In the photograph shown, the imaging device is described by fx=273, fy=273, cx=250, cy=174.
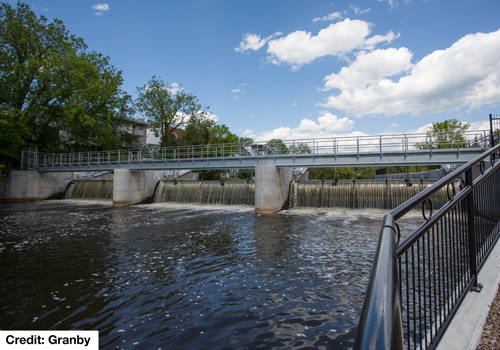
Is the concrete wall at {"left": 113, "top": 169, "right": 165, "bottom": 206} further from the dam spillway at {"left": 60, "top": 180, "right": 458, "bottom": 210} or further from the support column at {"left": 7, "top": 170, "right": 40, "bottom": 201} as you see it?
the support column at {"left": 7, "top": 170, "right": 40, "bottom": 201}

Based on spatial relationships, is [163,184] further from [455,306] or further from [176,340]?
[455,306]

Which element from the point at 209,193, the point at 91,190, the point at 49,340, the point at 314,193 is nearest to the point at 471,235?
the point at 49,340

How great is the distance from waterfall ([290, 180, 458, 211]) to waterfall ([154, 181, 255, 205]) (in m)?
4.33

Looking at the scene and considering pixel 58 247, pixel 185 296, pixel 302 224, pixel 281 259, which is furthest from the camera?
pixel 302 224

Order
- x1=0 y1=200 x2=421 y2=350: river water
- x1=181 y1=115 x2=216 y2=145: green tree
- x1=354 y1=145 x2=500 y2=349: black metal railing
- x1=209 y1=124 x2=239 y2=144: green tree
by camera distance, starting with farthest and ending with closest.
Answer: x1=209 y1=124 x2=239 y2=144: green tree
x1=181 y1=115 x2=216 y2=145: green tree
x1=0 y1=200 x2=421 y2=350: river water
x1=354 y1=145 x2=500 y2=349: black metal railing

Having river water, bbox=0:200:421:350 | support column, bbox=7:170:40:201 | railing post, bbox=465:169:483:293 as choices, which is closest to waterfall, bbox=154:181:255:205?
river water, bbox=0:200:421:350

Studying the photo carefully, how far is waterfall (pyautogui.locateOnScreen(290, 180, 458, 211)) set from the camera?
19.8 meters

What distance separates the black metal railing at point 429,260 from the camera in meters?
1.17

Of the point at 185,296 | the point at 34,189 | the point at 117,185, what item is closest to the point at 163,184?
the point at 117,185

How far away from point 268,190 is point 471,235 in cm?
1753

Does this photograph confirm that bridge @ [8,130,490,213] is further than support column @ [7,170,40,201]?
No

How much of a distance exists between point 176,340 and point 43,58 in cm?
4050

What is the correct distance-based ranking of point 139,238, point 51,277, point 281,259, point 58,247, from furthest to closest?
point 139,238, point 58,247, point 281,259, point 51,277

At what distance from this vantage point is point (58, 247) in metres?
10.2
